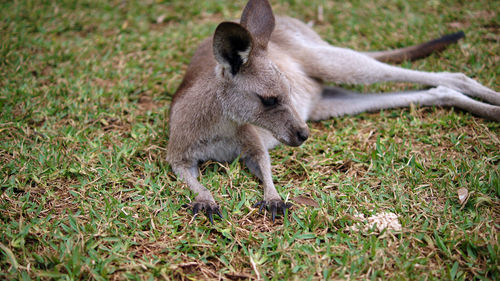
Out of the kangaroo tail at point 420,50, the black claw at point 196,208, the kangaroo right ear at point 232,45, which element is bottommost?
the black claw at point 196,208

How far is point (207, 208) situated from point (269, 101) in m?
0.85

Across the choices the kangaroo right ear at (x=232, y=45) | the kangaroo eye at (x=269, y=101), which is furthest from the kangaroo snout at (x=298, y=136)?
the kangaroo right ear at (x=232, y=45)

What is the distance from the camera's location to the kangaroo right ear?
2.45 metres

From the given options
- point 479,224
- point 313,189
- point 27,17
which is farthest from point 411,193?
point 27,17

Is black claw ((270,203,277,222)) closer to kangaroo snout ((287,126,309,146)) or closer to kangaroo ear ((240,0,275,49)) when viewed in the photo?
kangaroo snout ((287,126,309,146))

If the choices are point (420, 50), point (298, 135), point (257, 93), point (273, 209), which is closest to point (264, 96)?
point (257, 93)

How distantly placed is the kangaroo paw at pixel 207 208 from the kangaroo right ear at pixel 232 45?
924mm

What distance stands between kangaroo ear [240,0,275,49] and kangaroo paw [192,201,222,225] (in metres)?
1.21

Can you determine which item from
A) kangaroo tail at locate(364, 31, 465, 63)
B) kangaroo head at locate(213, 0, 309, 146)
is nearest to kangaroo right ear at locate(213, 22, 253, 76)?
kangaroo head at locate(213, 0, 309, 146)

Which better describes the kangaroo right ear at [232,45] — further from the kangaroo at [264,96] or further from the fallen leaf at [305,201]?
the fallen leaf at [305,201]

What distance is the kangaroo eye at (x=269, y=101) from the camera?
2711 millimetres

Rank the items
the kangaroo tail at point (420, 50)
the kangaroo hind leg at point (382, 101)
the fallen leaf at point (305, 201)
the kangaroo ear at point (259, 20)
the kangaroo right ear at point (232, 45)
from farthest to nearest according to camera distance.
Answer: the kangaroo tail at point (420, 50) → the kangaroo hind leg at point (382, 101) → the kangaroo ear at point (259, 20) → the fallen leaf at point (305, 201) → the kangaroo right ear at point (232, 45)

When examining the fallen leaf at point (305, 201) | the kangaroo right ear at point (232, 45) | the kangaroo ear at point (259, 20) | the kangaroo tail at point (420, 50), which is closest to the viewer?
the kangaroo right ear at point (232, 45)

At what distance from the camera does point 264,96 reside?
270 centimetres
